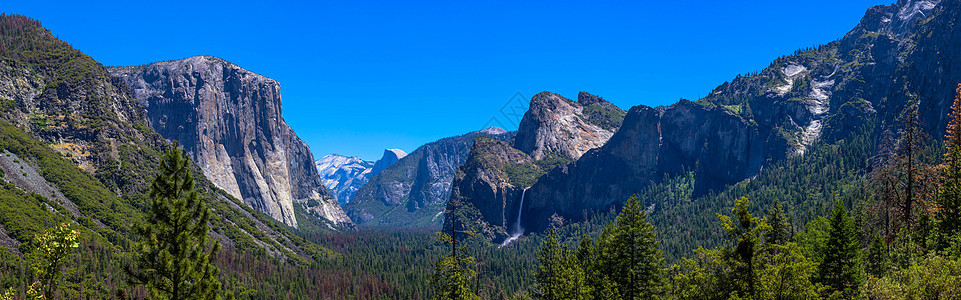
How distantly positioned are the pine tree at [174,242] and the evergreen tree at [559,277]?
31663 mm

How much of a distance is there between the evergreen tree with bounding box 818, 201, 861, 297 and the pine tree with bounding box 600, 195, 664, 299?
17.1m

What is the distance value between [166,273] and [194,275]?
1416 mm

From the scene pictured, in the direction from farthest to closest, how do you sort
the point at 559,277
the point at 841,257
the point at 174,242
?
the point at 559,277, the point at 841,257, the point at 174,242

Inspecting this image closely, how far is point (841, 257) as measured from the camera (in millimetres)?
53250

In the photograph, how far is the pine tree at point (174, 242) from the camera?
31.2 m

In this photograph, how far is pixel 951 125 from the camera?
147ft

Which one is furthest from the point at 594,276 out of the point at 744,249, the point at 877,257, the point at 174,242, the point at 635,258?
the point at 174,242

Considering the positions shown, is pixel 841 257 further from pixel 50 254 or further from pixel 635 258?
pixel 50 254

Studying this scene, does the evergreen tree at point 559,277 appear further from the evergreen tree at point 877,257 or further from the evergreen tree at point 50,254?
the evergreen tree at point 50,254

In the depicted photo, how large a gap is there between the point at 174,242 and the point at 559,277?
35029 millimetres

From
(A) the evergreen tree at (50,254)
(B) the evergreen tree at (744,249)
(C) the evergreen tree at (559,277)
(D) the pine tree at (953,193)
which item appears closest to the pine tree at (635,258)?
(C) the evergreen tree at (559,277)

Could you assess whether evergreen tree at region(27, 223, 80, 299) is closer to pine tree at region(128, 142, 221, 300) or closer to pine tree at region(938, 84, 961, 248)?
pine tree at region(128, 142, 221, 300)

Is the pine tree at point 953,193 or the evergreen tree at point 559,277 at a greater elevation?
the pine tree at point 953,193

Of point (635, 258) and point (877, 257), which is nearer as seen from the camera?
point (635, 258)
